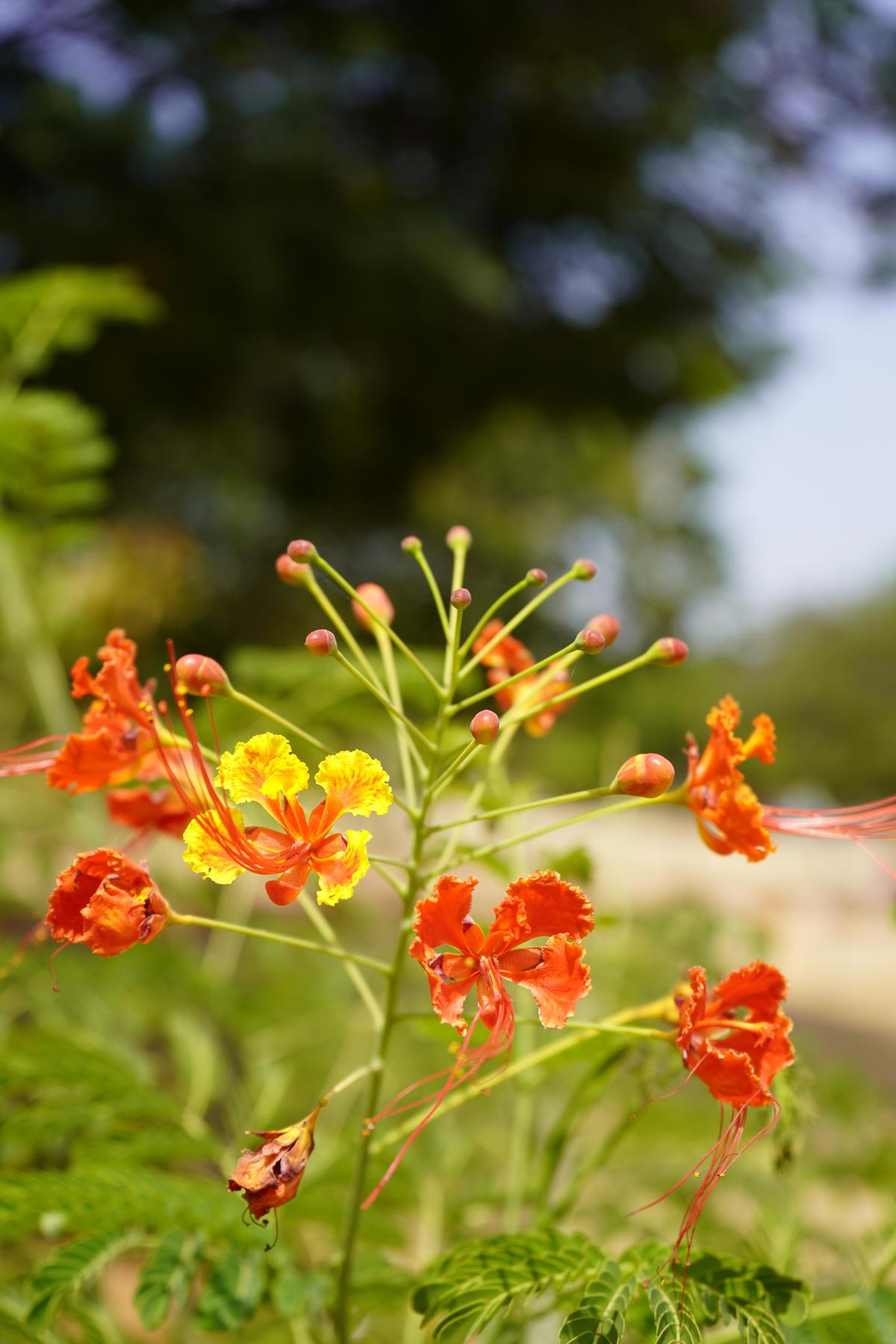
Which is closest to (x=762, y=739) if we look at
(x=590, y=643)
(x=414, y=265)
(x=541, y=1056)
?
(x=590, y=643)

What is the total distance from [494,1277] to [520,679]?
46 centimetres

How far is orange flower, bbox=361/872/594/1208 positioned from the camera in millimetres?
640

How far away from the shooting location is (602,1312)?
669mm

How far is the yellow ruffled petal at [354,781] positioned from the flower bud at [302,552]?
0.16 metres

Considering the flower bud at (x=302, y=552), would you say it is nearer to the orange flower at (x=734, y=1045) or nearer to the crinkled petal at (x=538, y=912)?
the crinkled petal at (x=538, y=912)

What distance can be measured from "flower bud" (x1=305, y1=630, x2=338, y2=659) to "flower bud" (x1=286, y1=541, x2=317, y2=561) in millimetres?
70

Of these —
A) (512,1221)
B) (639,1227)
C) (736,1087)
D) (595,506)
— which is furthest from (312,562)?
(595,506)

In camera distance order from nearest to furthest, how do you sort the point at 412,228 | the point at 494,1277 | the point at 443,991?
the point at 443,991 < the point at 494,1277 < the point at 412,228

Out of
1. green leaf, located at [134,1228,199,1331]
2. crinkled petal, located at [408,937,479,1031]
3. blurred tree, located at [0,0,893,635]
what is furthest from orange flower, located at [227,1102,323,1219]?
blurred tree, located at [0,0,893,635]

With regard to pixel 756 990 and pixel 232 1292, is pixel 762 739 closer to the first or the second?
pixel 756 990

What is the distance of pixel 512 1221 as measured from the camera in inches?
41.4

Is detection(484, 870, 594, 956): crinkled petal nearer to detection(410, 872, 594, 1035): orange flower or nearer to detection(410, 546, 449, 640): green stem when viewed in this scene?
detection(410, 872, 594, 1035): orange flower

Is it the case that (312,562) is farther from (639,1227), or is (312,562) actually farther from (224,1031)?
(224,1031)

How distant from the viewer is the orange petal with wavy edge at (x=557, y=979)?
64 cm
